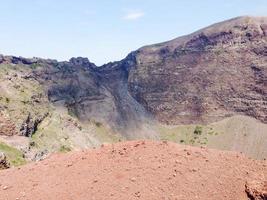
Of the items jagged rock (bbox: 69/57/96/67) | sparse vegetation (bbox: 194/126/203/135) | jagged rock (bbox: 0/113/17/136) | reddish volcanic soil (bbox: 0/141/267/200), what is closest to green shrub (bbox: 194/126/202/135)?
sparse vegetation (bbox: 194/126/203/135)

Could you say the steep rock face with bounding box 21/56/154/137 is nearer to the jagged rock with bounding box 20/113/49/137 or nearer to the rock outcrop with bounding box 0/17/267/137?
the rock outcrop with bounding box 0/17/267/137

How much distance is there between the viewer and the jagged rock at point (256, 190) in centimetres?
1364

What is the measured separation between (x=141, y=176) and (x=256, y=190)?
326 cm

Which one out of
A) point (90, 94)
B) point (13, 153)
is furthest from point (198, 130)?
point (13, 153)

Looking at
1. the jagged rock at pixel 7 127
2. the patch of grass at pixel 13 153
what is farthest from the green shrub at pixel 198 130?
the patch of grass at pixel 13 153

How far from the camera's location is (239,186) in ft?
45.5

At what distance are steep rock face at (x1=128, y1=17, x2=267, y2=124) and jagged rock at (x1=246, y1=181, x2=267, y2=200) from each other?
4046 inches

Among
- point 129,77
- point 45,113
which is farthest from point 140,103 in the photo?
point 45,113

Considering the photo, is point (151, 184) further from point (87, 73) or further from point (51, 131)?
point (87, 73)

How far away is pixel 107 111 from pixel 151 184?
98627mm

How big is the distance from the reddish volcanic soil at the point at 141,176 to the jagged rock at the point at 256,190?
31 mm

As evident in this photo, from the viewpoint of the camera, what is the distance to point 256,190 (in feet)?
45.0

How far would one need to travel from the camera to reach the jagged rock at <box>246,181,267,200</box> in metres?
13.6

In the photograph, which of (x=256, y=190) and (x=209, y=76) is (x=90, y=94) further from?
(x=256, y=190)
